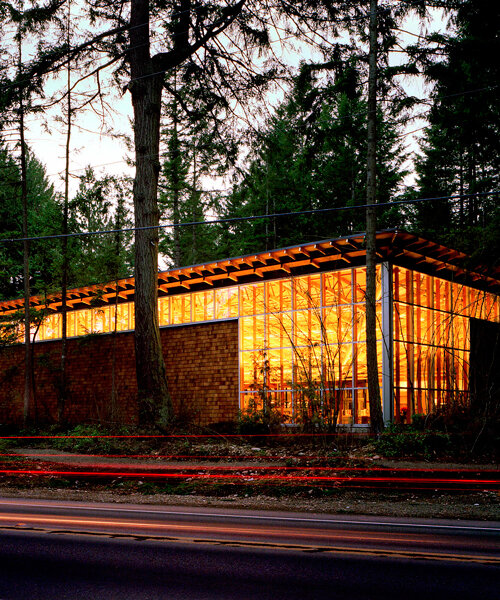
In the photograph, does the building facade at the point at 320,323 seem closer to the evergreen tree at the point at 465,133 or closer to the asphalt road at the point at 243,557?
the evergreen tree at the point at 465,133

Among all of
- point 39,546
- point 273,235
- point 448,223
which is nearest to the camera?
point 39,546

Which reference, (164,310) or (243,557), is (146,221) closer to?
(164,310)

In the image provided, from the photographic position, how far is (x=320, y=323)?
1565cm

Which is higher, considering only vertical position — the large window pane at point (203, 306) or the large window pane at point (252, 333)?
the large window pane at point (203, 306)

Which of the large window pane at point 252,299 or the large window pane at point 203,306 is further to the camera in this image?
the large window pane at point 203,306

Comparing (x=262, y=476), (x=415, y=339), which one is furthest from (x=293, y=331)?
(x=262, y=476)

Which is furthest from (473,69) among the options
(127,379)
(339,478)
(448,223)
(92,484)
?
(92,484)

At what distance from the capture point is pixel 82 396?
2630 cm

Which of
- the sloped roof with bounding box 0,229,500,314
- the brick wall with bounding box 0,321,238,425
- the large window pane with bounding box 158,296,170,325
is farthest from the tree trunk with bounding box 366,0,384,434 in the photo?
the large window pane with bounding box 158,296,170,325

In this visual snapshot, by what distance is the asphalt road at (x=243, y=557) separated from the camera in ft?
15.1

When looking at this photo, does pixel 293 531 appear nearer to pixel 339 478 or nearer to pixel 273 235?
pixel 339 478

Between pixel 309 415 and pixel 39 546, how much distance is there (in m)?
10.1

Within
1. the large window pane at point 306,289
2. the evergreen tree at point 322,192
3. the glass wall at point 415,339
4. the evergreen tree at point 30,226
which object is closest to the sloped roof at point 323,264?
the large window pane at point 306,289

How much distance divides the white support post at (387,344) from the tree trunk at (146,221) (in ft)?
19.4
